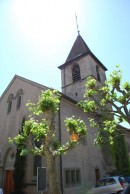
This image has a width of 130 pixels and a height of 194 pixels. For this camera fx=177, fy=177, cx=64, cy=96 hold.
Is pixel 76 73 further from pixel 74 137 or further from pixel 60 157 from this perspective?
pixel 74 137

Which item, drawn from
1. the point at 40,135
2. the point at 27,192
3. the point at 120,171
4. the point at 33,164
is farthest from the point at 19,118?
the point at 120,171

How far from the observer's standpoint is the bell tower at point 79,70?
24.4 meters

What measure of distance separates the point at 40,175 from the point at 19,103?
478 inches

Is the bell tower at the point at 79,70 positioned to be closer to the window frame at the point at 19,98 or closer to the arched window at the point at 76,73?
the arched window at the point at 76,73

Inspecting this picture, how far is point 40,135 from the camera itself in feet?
30.9

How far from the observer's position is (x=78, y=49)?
2859 centimetres

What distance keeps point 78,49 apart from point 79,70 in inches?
181

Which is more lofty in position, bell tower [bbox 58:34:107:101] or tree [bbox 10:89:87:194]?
bell tower [bbox 58:34:107:101]

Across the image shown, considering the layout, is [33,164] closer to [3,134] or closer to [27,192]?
[27,192]

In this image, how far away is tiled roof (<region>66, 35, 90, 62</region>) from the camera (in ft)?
90.4

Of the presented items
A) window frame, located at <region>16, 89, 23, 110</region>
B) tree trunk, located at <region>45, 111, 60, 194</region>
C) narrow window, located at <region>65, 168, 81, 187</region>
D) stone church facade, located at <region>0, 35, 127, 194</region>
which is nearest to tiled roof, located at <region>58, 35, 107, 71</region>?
stone church facade, located at <region>0, 35, 127, 194</region>

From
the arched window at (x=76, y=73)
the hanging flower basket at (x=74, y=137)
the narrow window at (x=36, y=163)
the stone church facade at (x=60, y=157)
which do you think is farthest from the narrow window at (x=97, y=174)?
the arched window at (x=76, y=73)

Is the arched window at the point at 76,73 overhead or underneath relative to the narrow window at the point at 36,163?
overhead

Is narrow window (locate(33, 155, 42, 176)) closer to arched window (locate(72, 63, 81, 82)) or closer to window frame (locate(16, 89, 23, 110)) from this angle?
window frame (locate(16, 89, 23, 110))
